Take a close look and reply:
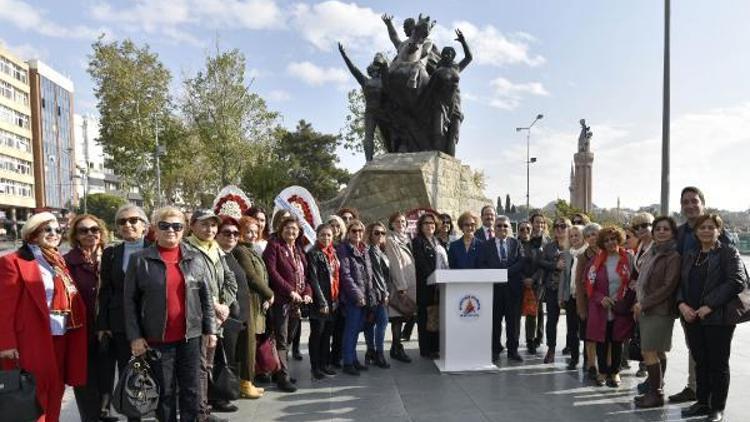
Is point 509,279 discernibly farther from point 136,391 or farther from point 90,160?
point 90,160

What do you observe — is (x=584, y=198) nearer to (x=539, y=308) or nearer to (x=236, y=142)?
(x=236, y=142)

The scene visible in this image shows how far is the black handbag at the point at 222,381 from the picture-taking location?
4.46 metres

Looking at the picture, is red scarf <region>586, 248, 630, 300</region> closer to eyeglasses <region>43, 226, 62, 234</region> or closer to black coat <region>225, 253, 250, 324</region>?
black coat <region>225, 253, 250, 324</region>

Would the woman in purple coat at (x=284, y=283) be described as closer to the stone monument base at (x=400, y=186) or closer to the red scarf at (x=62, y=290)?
the red scarf at (x=62, y=290)

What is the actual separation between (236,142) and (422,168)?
53.6 ft

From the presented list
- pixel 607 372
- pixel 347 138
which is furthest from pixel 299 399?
pixel 347 138

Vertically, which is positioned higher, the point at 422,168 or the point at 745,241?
the point at 422,168

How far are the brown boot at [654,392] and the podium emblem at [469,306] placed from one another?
1714 millimetres

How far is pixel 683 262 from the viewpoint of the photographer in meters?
4.47

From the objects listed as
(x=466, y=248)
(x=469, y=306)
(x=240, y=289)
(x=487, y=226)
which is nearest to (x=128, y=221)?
(x=240, y=289)

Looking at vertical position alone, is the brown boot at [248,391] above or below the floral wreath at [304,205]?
below

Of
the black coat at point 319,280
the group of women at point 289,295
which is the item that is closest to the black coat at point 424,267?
the group of women at point 289,295

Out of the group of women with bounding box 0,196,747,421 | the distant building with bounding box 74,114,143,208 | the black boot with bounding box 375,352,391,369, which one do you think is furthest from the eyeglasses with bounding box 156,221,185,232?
the distant building with bounding box 74,114,143,208

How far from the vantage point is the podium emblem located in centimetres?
576
